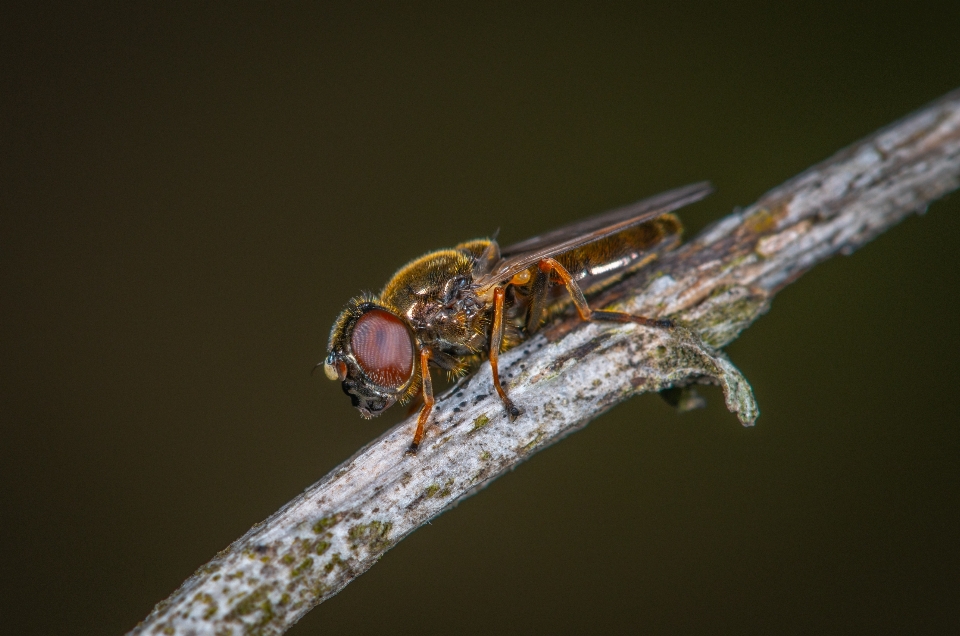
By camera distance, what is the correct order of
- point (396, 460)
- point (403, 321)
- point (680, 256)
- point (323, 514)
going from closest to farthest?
point (323, 514) < point (396, 460) < point (403, 321) < point (680, 256)

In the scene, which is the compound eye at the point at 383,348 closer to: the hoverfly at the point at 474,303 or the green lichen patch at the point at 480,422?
the hoverfly at the point at 474,303

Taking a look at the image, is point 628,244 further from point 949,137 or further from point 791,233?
point 949,137

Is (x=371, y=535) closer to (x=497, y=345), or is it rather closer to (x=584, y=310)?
(x=497, y=345)

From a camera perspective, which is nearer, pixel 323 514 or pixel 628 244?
pixel 323 514

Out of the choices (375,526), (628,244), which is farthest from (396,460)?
(628,244)

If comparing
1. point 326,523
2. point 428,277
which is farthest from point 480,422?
point 428,277

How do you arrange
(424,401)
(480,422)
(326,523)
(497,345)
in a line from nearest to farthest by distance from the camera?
(326,523), (480,422), (424,401), (497,345)
